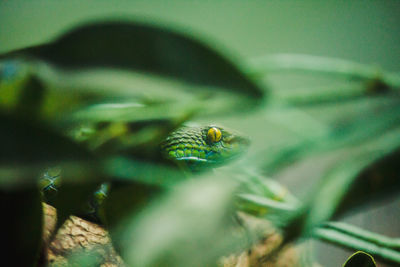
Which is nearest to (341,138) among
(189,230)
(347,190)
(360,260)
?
(347,190)

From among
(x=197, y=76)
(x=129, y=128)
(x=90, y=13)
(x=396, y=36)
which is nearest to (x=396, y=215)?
(x=396, y=36)

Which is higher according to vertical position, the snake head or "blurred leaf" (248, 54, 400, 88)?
"blurred leaf" (248, 54, 400, 88)

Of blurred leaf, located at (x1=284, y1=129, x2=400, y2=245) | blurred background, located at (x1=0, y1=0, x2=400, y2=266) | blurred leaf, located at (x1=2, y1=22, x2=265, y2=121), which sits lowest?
blurred leaf, located at (x1=284, y1=129, x2=400, y2=245)

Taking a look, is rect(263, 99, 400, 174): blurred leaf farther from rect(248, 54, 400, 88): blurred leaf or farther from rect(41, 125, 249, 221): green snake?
rect(41, 125, 249, 221): green snake

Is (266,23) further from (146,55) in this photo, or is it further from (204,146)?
(146,55)

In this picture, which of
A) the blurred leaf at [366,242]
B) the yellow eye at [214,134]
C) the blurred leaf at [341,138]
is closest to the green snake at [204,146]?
the yellow eye at [214,134]

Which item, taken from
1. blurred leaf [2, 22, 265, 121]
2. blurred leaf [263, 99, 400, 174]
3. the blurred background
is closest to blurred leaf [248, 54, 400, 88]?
blurred leaf [263, 99, 400, 174]
